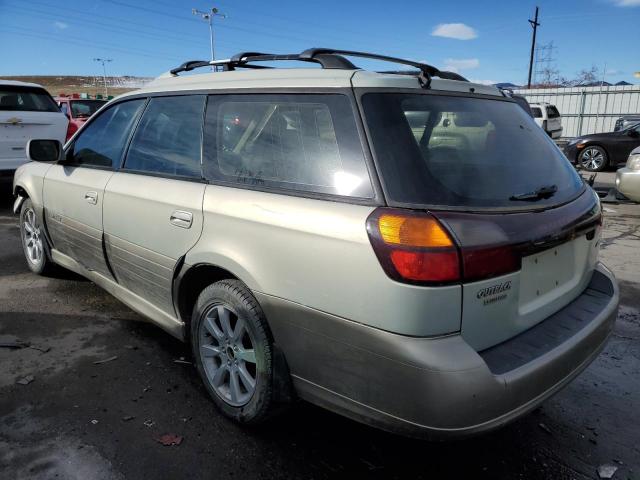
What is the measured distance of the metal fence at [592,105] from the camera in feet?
78.3

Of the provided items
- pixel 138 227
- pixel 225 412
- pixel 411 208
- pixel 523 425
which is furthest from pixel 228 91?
pixel 523 425

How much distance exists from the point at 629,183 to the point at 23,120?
946 centimetres

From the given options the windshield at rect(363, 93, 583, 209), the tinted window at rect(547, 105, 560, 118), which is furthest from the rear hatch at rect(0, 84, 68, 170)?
the tinted window at rect(547, 105, 560, 118)

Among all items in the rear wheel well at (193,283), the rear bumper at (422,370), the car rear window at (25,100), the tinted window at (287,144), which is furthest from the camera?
the car rear window at (25,100)

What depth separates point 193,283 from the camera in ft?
9.17

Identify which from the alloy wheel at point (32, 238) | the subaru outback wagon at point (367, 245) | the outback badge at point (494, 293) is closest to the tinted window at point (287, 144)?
the subaru outback wagon at point (367, 245)

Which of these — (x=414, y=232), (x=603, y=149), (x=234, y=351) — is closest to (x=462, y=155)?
(x=414, y=232)

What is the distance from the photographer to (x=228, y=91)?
272cm

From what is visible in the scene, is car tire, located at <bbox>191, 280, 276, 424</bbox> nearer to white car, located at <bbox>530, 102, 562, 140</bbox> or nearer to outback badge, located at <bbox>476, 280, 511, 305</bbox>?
outback badge, located at <bbox>476, 280, 511, 305</bbox>

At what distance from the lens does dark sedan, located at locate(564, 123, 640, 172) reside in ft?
43.4

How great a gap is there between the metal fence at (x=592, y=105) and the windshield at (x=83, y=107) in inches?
Result: 782

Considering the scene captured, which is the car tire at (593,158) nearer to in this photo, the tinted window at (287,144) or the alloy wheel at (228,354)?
the tinted window at (287,144)

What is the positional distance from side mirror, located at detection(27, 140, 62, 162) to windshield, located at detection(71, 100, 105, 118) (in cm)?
1099

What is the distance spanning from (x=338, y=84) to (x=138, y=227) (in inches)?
60.8
